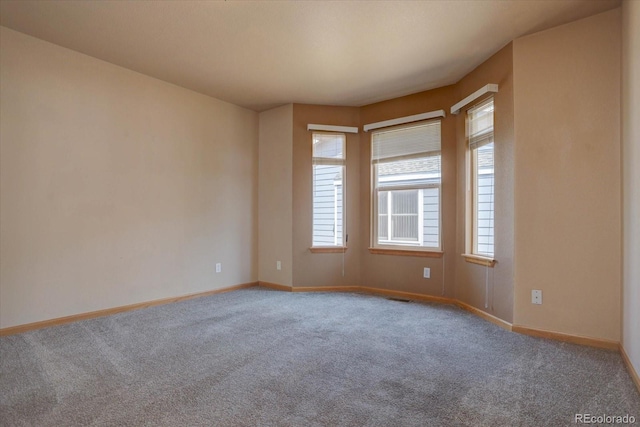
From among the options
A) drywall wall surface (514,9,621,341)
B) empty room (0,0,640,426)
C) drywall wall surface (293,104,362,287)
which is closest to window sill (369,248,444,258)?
empty room (0,0,640,426)

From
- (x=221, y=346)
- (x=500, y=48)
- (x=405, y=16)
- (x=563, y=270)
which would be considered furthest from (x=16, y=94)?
(x=563, y=270)

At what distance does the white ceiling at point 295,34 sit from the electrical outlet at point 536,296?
7.37ft

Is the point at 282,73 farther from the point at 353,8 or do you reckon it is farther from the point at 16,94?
the point at 16,94

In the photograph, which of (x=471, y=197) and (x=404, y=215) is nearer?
(x=471, y=197)

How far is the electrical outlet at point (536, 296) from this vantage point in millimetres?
2908

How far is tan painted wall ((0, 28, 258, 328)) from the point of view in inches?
117

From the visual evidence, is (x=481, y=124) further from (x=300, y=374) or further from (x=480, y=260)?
(x=300, y=374)

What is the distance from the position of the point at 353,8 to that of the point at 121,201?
2991 millimetres

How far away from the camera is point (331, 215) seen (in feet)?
15.7

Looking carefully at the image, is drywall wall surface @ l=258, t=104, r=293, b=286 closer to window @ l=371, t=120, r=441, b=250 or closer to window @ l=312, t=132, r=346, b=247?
window @ l=312, t=132, r=346, b=247

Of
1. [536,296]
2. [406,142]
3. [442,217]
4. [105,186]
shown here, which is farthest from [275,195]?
[536,296]

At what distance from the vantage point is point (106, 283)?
352 centimetres

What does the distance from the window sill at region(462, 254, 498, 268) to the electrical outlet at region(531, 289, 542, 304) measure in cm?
45

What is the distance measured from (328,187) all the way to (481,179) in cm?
200
